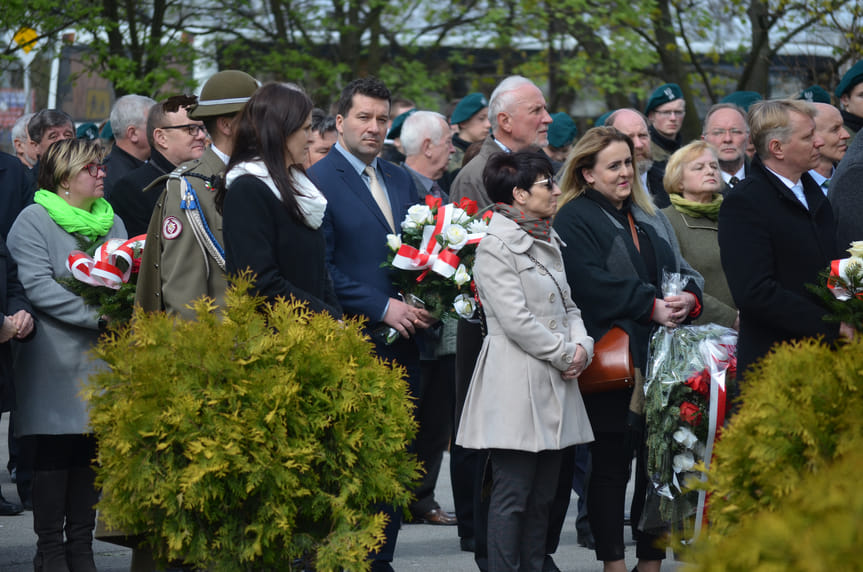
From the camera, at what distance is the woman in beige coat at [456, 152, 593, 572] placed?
5.11m

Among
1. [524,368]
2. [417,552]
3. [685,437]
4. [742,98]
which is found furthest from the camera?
[742,98]

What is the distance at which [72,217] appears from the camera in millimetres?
5836

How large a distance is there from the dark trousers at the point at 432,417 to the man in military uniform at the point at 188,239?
2499 mm

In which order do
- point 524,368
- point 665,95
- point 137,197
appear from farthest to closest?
point 665,95 → point 137,197 → point 524,368

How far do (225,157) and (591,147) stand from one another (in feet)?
6.10

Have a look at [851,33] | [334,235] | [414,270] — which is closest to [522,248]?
[414,270]

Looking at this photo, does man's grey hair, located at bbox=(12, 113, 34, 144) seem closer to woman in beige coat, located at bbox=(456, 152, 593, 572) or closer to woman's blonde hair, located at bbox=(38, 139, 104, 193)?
woman's blonde hair, located at bbox=(38, 139, 104, 193)

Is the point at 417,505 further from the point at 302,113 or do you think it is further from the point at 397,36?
the point at 397,36

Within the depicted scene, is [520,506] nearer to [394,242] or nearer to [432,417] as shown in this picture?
[394,242]

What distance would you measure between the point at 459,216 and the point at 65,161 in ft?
6.75

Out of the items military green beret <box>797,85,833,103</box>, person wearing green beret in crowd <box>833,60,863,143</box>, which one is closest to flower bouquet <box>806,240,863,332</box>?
person wearing green beret in crowd <box>833,60,863,143</box>

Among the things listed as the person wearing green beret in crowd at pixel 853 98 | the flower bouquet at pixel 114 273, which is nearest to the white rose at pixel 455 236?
the flower bouquet at pixel 114 273

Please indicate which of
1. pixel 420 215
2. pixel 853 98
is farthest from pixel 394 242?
pixel 853 98

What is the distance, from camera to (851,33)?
13891mm
